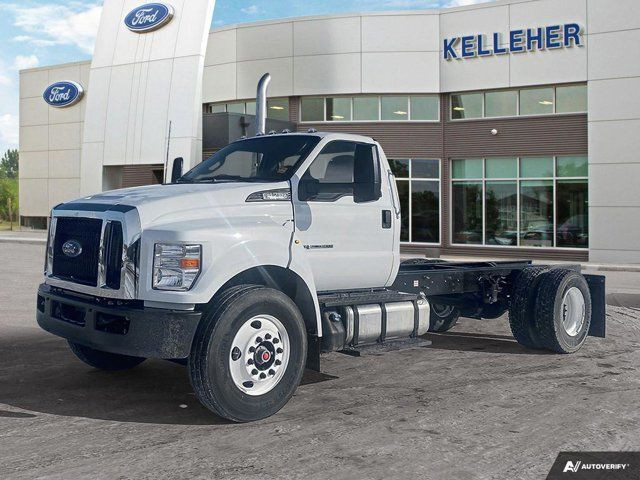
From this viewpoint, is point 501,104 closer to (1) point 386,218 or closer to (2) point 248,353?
Answer: (1) point 386,218

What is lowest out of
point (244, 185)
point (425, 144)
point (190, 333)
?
point (190, 333)

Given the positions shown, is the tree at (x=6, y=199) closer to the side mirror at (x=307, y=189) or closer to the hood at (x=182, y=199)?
the hood at (x=182, y=199)

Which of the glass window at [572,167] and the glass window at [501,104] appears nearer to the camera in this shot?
the glass window at [572,167]

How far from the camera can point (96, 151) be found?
114 feet

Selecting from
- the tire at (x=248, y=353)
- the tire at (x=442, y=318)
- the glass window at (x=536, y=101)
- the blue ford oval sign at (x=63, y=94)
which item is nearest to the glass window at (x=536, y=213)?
the glass window at (x=536, y=101)

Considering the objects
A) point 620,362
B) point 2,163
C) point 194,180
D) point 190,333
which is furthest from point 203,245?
point 2,163

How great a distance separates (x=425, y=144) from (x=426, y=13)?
192 inches

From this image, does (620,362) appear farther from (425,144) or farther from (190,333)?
(425,144)

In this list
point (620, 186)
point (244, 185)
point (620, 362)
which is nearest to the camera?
point (244, 185)

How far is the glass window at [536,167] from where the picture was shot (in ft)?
88.3

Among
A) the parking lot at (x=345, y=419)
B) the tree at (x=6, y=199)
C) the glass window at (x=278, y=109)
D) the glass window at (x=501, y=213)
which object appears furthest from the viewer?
the tree at (x=6, y=199)

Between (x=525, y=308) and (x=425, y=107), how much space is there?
2103 cm

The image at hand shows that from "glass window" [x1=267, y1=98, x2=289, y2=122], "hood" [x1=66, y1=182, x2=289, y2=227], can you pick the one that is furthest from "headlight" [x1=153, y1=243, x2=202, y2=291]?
"glass window" [x1=267, y1=98, x2=289, y2=122]

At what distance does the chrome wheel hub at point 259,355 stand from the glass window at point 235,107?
26.7 m
